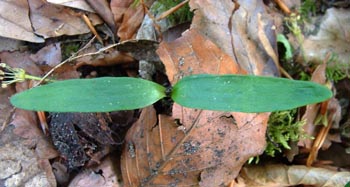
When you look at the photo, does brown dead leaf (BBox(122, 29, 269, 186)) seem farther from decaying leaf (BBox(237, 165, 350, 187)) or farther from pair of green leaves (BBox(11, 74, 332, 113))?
pair of green leaves (BBox(11, 74, 332, 113))

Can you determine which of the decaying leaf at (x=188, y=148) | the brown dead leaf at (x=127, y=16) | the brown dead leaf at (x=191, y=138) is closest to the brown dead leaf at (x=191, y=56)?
the brown dead leaf at (x=191, y=138)

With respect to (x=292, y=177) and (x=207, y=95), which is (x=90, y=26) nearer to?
(x=207, y=95)

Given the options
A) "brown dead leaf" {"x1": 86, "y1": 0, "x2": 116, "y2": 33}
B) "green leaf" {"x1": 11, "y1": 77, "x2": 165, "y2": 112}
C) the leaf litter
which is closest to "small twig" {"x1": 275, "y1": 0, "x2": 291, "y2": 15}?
the leaf litter

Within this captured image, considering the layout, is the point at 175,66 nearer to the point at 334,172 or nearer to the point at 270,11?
the point at 270,11

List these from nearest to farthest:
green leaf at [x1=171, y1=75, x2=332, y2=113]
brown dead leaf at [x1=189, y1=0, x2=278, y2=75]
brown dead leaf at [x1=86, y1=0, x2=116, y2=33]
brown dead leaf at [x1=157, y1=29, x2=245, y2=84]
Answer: green leaf at [x1=171, y1=75, x2=332, y2=113]
brown dead leaf at [x1=157, y1=29, x2=245, y2=84]
brown dead leaf at [x1=189, y1=0, x2=278, y2=75]
brown dead leaf at [x1=86, y1=0, x2=116, y2=33]

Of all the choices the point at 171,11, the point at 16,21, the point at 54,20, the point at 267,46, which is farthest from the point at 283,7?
the point at 16,21

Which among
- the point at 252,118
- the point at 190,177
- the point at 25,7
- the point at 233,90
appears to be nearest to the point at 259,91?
the point at 233,90
